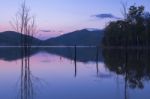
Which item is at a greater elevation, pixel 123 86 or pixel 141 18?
pixel 141 18

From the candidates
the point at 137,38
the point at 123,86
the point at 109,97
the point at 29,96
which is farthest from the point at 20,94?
the point at 137,38

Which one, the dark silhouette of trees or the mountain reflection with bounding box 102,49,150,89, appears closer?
the mountain reflection with bounding box 102,49,150,89

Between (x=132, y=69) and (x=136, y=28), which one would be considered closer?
→ (x=132, y=69)

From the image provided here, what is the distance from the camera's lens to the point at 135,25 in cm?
9406

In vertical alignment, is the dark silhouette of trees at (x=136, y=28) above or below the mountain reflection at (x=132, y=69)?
above

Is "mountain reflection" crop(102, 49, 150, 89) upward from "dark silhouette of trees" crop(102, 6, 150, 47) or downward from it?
downward

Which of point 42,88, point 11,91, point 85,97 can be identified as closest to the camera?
point 85,97

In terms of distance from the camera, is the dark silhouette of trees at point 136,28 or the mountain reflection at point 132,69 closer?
the mountain reflection at point 132,69

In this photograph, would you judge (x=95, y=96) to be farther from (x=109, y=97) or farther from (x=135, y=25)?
(x=135, y=25)

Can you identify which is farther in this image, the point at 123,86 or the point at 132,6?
the point at 132,6

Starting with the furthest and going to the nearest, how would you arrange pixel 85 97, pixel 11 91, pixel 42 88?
pixel 42 88
pixel 11 91
pixel 85 97

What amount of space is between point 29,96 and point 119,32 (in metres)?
87.5

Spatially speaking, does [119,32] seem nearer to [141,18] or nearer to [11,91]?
[141,18]

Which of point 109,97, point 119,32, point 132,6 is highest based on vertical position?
point 132,6
